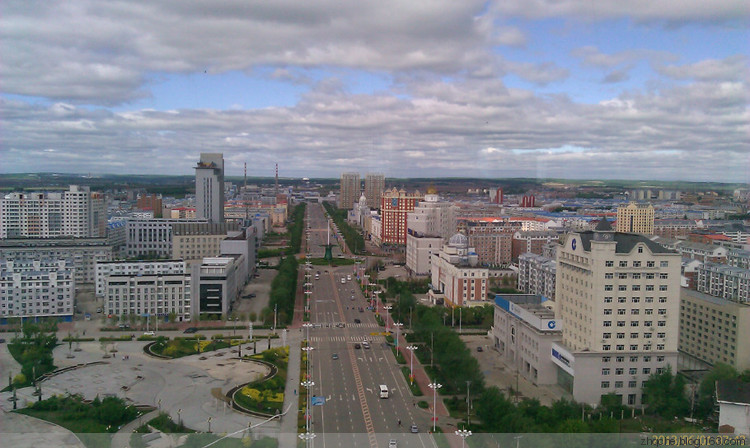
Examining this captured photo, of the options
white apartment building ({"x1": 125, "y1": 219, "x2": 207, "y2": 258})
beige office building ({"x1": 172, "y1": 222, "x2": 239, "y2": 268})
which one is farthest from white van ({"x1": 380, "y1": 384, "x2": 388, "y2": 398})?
white apartment building ({"x1": 125, "y1": 219, "x2": 207, "y2": 258})

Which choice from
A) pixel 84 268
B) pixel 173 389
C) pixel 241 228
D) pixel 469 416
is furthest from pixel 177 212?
pixel 469 416

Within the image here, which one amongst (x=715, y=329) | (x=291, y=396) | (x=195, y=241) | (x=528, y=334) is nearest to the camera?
(x=291, y=396)

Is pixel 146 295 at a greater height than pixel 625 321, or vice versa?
pixel 625 321

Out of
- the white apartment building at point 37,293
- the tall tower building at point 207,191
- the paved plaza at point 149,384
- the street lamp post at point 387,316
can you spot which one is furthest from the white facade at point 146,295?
the tall tower building at point 207,191

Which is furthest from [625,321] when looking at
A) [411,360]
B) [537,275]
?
[537,275]

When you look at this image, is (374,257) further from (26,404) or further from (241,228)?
(26,404)

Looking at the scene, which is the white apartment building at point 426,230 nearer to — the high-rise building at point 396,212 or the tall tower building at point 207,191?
the high-rise building at point 396,212

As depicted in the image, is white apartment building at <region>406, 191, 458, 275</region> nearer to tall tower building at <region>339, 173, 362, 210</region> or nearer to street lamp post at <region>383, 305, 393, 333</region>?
street lamp post at <region>383, 305, 393, 333</region>

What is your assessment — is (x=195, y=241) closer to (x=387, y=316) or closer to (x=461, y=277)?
(x=387, y=316)
